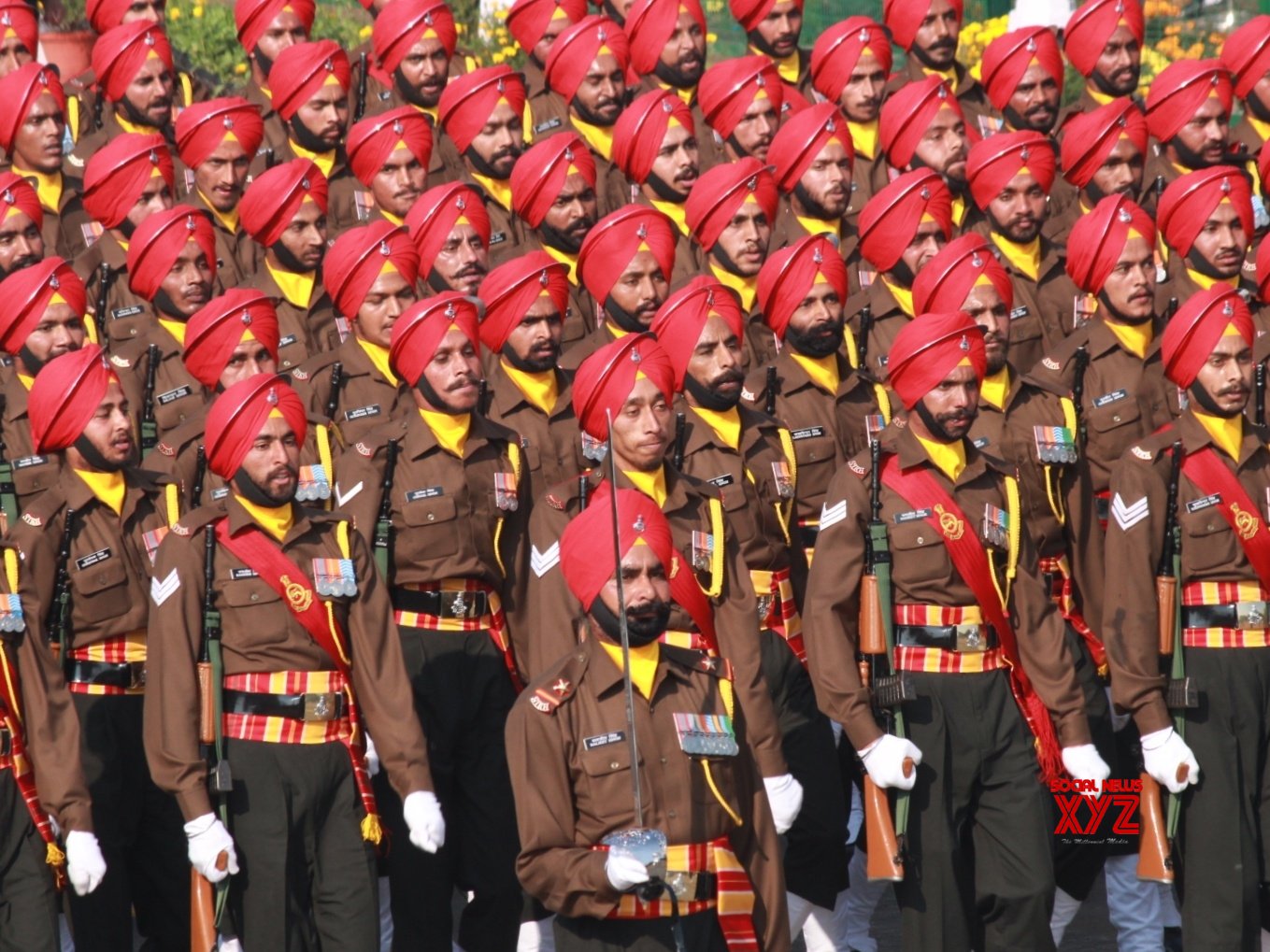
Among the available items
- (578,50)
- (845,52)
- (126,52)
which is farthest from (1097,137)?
(126,52)

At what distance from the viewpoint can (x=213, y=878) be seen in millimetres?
10164

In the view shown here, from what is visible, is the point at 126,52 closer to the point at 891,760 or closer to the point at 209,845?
the point at 209,845

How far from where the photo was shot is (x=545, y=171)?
585 inches

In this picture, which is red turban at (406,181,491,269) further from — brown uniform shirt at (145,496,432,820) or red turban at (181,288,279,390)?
brown uniform shirt at (145,496,432,820)

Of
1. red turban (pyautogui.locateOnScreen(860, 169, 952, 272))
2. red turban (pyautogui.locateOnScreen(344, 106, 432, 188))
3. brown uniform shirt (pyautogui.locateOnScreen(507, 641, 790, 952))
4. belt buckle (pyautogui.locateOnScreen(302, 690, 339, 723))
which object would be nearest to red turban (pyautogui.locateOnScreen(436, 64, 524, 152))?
red turban (pyautogui.locateOnScreen(344, 106, 432, 188))

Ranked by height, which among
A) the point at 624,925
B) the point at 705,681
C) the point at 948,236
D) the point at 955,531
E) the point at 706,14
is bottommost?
the point at 624,925

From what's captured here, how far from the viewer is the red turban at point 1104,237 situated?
44.5 feet

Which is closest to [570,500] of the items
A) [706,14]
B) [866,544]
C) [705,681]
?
[866,544]

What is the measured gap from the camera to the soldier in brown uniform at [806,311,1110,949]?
35.5 feet

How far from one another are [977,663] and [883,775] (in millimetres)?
640

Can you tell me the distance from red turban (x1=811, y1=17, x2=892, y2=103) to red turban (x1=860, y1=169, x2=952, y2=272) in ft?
7.94

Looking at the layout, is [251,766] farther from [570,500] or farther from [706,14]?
[706,14]

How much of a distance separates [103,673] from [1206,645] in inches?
177

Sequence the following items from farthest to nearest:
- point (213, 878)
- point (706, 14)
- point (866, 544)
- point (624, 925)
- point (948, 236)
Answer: point (706, 14), point (948, 236), point (866, 544), point (213, 878), point (624, 925)
